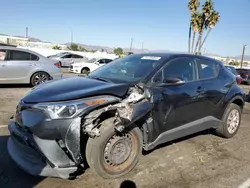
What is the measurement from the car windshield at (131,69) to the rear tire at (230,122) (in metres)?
2.03

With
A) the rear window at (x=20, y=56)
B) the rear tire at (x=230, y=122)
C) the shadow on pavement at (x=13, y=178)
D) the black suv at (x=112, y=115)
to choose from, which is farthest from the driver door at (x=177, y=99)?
the rear window at (x=20, y=56)

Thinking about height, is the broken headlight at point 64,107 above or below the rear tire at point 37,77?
above

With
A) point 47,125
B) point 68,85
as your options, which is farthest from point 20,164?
point 68,85

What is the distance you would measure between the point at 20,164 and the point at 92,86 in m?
1.33

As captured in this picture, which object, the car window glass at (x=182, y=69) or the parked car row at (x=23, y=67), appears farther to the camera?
the parked car row at (x=23, y=67)

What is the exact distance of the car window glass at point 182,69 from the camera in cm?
391

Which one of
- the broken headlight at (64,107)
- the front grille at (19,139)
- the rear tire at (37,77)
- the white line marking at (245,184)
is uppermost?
the broken headlight at (64,107)

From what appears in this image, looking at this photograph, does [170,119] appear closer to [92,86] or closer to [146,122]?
[146,122]

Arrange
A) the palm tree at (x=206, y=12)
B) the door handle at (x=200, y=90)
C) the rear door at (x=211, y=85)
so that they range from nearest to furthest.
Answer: the door handle at (x=200, y=90) < the rear door at (x=211, y=85) < the palm tree at (x=206, y=12)

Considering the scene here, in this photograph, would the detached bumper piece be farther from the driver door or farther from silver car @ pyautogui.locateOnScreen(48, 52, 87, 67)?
silver car @ pyautogui.locateOnScreen(48, 52, 87, 67)

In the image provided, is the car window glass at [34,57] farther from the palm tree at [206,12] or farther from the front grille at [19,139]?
the palm tree at [206,12]

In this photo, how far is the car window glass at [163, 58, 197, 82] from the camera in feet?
12.8

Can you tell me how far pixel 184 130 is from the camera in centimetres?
407

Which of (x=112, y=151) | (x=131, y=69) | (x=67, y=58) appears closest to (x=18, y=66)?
(x=131, y=69)
